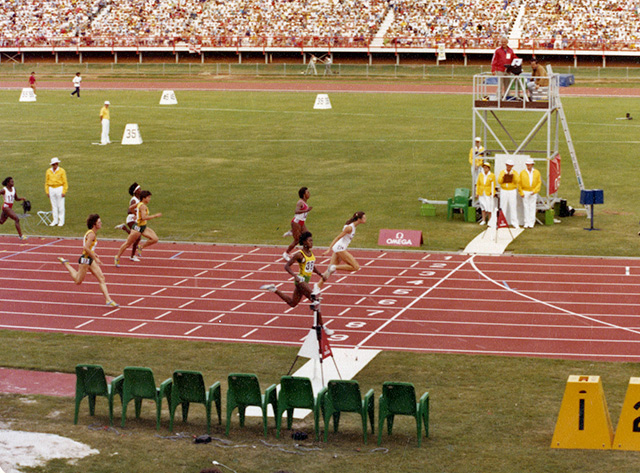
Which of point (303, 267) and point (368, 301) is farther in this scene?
point (368, 301)

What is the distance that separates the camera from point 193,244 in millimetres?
23750

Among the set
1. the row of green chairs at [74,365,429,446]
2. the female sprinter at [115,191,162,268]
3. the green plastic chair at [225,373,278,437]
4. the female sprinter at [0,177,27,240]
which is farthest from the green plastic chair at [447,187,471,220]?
the green plastic chair at [225,373,278,437]

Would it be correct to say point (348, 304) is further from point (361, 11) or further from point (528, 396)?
point (361, 11)

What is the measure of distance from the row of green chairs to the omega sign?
1029 cm

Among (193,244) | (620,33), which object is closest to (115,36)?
(620,33)

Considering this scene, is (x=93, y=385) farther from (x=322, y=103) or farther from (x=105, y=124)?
(x=322, y=103)

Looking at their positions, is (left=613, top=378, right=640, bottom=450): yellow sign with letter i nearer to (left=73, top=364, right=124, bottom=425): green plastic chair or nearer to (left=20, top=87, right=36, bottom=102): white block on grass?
(left=73, top=364, right=124, bottom=425): green plastic chair

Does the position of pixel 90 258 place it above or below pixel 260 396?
above

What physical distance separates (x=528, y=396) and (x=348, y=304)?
5629mm

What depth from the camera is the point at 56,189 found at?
25.5 m

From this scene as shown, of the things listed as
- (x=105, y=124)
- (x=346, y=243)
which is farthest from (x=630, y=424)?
(x=105, y=124)

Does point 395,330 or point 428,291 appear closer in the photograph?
point 395,330

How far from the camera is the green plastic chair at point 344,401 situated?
12047 mm

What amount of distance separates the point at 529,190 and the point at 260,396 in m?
14.1
